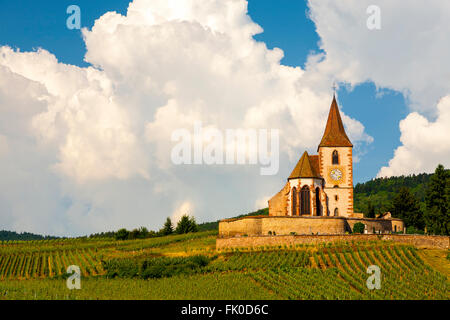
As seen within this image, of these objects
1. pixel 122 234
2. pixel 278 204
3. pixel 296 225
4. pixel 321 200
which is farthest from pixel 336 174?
pixel 122 234

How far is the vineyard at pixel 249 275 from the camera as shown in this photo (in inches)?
1464

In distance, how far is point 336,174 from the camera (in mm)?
70625

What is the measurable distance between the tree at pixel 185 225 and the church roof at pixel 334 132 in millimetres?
32099

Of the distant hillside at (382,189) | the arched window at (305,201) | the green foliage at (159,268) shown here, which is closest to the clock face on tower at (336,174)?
the arched window at (305,201)

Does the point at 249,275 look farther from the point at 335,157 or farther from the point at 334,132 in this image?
the point at 334,132

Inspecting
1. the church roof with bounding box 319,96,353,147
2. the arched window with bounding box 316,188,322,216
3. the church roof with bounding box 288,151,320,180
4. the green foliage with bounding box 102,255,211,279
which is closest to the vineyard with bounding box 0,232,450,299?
the green foliage with bounding box 102,255,211,279

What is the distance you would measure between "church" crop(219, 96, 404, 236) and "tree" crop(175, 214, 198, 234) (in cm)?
2514

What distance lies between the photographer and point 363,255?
5050 centimetres

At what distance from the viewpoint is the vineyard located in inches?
1464

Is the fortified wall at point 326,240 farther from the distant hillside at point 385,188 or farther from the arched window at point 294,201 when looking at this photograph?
the distant hillside at point 385,188
